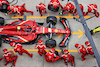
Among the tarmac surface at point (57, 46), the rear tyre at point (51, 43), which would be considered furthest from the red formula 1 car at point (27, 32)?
the tarmac surface at point (57, 46)

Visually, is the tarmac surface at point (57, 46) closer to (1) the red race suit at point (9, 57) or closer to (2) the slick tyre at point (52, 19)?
(1) the red race suit at point (9, 57)

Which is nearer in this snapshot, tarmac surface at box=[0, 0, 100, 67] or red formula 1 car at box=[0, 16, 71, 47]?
tarmac surface at box=[0, 0, 100, 67]

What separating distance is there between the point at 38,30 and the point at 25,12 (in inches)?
80.4

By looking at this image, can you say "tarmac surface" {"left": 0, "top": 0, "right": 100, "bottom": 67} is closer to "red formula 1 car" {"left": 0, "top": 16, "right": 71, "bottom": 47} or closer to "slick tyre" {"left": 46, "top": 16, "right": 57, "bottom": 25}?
"red formula 1 car" {"left": 0, "top": 16, "right": 71, "bottom": 47}

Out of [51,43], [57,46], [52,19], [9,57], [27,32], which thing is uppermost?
[52,19]

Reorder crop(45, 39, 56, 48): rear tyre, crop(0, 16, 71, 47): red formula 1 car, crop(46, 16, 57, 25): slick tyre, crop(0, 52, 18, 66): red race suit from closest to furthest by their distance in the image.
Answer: crop(0, 52, 18, 66): red race suit, crop(45, 39, 56, 48): rear tyre, crop(0, 16, 71, 47): red formula 1 car, crop(46, 16, 57, 25): slick tyre

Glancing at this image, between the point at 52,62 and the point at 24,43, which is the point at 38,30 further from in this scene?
the point at 52,62

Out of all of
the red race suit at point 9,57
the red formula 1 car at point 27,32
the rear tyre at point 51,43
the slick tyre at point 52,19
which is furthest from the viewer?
the slick tyre at point 52,19

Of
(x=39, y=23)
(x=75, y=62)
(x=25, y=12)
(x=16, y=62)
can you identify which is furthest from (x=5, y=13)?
(x=75, y=62)

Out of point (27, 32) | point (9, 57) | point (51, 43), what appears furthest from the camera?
point (27, 32)

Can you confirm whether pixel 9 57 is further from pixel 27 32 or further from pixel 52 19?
pixel 52 19

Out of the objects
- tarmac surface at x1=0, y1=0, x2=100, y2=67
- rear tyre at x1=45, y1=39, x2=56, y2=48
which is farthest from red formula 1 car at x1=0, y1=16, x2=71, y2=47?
tarmac surface at x1=0, y1=0, x2=100, y2=67


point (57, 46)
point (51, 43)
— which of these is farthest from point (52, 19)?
point (57, 46)

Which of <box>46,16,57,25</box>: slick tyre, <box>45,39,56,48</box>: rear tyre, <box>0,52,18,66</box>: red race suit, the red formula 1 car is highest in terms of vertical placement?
<box>46,16,57,25</box>: slick tyre
